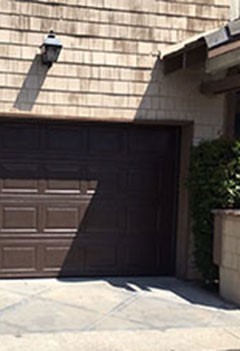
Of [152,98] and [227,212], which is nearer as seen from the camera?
[227,212]

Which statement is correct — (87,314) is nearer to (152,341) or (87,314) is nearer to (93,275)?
(152,341)

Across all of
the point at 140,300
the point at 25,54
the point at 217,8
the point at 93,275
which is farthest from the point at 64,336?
the point at 217,8

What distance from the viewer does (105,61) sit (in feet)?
28.5

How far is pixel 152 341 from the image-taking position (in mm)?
5984

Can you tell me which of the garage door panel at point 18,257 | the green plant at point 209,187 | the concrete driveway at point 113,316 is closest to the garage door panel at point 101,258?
the concrete driveway at point 113,316

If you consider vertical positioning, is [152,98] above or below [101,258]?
above

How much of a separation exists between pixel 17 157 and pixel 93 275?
6.42ft

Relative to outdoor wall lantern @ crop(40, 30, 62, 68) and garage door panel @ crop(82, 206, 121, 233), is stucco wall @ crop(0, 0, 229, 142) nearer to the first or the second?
outdoor wall lantern @ crop(40, 30, 62, 68)

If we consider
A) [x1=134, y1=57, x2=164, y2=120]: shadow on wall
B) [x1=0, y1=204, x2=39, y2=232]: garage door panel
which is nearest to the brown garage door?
[x1=0, y1=204, x2=39, y2=232]: garage door panel

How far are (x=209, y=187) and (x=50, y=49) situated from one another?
2731 millimetres

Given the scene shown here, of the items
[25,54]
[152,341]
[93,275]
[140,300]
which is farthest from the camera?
[93,275]

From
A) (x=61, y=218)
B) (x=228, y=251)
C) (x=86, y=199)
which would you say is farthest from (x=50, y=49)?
(x=228, y=251)

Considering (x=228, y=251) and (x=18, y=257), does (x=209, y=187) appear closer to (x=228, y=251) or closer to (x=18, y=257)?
(x=228, y=251)

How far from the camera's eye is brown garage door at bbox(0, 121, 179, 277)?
8.66m
